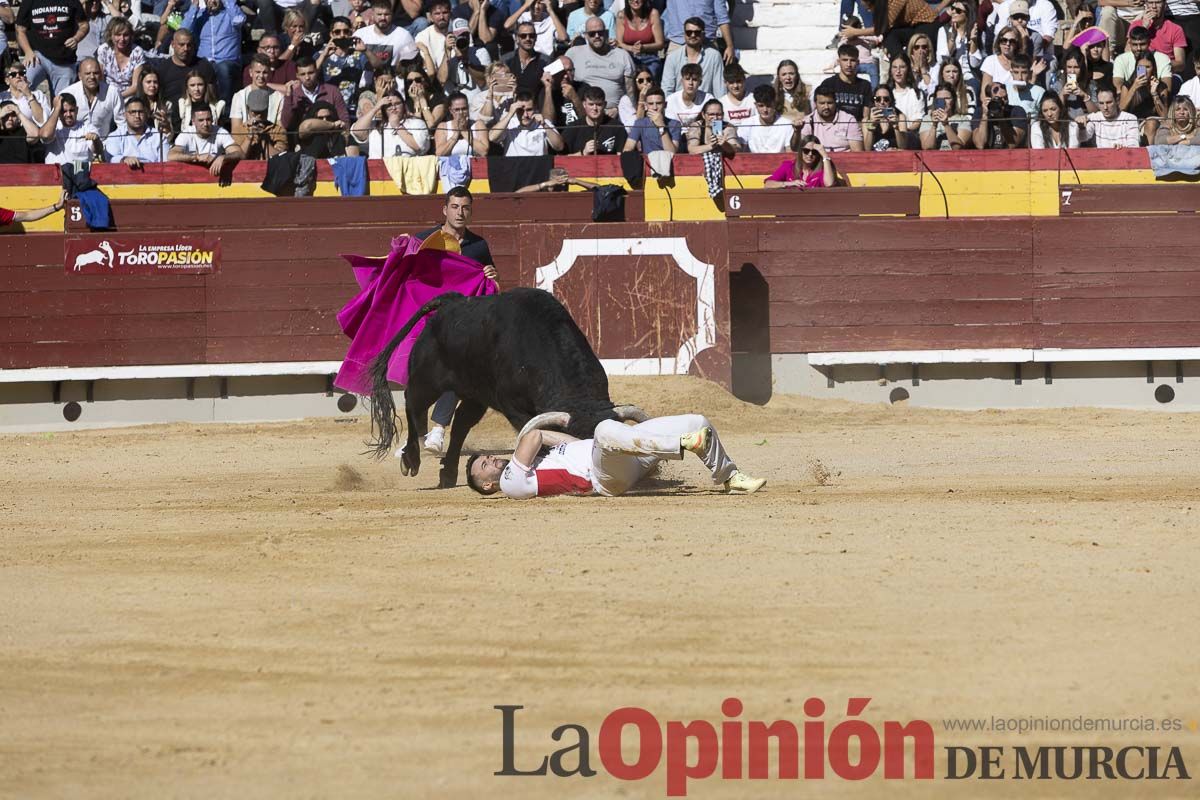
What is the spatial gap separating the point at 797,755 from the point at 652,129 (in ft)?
29.7

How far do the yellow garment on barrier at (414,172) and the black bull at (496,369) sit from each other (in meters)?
4.18

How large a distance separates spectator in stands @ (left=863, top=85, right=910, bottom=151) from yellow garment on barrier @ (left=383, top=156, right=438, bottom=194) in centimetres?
327

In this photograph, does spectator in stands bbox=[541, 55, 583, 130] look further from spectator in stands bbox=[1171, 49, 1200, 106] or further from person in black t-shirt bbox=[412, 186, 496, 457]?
spectator in stands bbox=[1171, 49, 1200, 106]

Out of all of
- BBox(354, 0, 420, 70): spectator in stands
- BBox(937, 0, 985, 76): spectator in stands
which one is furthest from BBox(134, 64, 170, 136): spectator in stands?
BBox(937, 0, 985, 76): spectator in stands

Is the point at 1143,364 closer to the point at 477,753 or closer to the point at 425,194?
the point at 425,194

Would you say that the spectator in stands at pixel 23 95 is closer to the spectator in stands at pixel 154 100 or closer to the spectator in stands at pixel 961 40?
the spectator in stands at pixel 154 100

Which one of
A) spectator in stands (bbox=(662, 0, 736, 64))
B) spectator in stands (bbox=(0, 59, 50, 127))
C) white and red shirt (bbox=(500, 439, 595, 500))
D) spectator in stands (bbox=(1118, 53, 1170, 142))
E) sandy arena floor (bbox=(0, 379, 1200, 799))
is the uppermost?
spectator in stands (bbox=(662, 0, 736, 64))

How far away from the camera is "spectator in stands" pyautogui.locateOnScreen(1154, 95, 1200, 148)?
11.8 meters

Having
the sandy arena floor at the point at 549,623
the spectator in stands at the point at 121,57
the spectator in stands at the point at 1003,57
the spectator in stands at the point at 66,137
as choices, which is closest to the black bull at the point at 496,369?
the sandy arena floor at the point at 549,623

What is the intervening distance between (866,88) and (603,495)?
6.41 meters

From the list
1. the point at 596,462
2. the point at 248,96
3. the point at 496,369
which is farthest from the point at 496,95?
the point at 596,462

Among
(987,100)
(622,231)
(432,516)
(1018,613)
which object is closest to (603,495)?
(432,516)

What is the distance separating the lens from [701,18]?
1299 centimetres

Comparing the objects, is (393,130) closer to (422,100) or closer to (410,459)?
(422,100)
